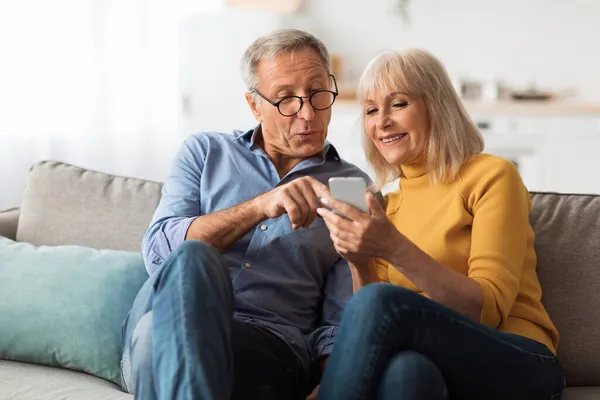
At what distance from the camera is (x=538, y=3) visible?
4.72m

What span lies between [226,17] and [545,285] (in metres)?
2.64

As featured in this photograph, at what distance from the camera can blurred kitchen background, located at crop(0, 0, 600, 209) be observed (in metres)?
3.96

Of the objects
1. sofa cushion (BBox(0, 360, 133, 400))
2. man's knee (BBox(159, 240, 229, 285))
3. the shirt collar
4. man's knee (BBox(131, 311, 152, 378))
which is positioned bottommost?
sofa cushion (BBox(0, 360, 133, 400))

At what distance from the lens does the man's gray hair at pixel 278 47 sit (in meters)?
2.06

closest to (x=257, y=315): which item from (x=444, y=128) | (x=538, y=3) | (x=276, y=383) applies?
(x=276, y=383)

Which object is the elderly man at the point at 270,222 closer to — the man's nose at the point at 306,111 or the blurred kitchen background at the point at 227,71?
the man's nose at the point at 306,111

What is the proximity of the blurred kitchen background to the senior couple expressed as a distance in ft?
6.69

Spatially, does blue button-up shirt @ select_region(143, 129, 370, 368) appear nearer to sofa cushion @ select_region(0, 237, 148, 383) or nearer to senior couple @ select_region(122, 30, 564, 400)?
senior couple @ select_region(122, 30, 564, 400)

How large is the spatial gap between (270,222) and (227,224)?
15 centimetres

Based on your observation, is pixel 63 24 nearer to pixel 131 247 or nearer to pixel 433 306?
pixel 131 247

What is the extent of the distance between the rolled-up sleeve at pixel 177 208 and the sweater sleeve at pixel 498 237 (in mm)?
644

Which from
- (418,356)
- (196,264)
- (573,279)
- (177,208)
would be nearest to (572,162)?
(573,279)

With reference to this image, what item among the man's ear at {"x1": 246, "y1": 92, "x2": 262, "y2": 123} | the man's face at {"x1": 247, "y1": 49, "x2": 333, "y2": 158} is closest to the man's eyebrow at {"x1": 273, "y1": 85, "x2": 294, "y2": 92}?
the man's face at {"x1": 247, "y1": 49, "x2": 333, "y2": 158}

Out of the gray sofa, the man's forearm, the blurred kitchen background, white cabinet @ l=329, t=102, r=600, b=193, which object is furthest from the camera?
white cabinet @ l=329, t=102, r=600, b=193
